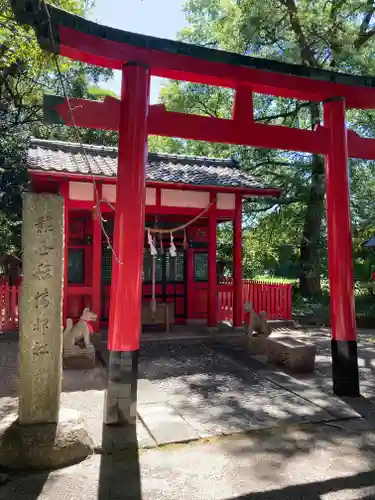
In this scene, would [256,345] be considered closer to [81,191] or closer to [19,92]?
[81,191]

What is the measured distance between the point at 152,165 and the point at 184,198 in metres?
1.73

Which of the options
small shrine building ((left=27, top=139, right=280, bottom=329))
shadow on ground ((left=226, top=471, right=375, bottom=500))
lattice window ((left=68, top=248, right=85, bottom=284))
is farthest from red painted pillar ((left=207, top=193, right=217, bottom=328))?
shadow on ground ((left=226, top=471, right=375, bottom=500))

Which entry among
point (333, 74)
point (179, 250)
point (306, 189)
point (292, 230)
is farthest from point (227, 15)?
point (333, 74)

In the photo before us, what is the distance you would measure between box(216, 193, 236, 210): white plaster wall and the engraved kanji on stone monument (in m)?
6.75

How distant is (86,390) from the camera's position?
236 inches

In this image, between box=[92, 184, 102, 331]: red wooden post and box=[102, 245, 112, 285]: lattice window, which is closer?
box=[92, 184, 102, 331]: red wooden post

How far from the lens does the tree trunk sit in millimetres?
15219

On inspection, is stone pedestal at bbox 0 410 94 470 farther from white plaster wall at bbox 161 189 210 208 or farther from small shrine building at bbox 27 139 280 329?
white plaster wall at bbox 161 189 210 208

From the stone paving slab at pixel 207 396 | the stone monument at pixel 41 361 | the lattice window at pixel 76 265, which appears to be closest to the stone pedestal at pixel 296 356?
the stone paving slab at pixel 207 396

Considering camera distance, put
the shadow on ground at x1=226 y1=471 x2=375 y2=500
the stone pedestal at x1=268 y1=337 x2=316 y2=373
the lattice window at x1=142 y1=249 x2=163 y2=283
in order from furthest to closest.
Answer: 1. the lattice window at x1=142 y1=249 x2=163 y2=283
2. the stone pedestal at x1=268 y1=337 x2=316 y2=373
3. the shadow on ground at x1=226 y1=471 x2=375 y2=500

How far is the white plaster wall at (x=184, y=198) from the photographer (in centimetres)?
1024

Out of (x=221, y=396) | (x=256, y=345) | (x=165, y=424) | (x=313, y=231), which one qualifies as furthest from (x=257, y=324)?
(x=313, y=231)

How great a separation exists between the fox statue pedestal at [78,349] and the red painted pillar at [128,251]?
2.81 meters

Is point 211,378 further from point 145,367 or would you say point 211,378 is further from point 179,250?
point 179,250
